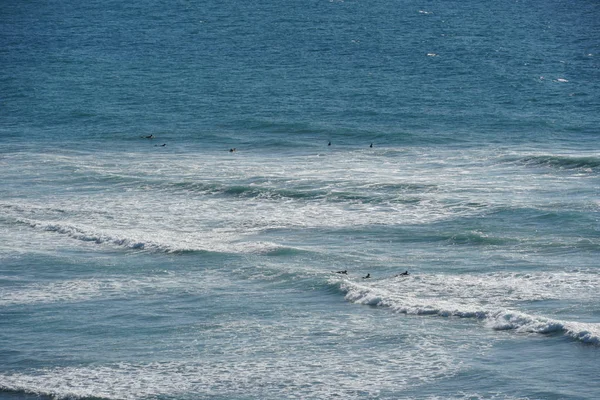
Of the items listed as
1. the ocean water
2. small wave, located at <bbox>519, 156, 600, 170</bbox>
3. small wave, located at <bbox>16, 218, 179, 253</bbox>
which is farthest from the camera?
small wave, located at <bbox>519, 156, 600, 170</bbox>

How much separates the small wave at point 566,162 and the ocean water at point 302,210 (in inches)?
6.8

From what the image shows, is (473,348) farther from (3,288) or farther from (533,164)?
(533,164)

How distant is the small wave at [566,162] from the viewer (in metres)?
59.7

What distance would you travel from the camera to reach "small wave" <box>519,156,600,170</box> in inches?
2349

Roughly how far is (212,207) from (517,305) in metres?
21.3

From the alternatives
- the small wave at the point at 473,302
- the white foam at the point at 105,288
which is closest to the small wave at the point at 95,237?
the white foam at the point at 105,288

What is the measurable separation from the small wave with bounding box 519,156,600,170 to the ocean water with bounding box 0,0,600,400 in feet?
0.57

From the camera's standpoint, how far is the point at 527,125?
240ft

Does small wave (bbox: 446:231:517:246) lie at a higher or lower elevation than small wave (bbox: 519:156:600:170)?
lower

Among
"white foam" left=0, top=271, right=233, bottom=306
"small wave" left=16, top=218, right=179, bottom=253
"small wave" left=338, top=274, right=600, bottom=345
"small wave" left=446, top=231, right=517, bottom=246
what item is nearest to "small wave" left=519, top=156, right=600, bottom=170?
"small wave" left=446, top=231, right=517, bottom=246

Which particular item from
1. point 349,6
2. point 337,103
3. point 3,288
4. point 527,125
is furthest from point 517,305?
point 349,6

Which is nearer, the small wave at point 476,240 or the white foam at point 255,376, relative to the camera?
the white foam at point 255,376

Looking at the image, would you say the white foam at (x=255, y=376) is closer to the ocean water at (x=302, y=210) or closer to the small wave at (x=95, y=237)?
the ocean water at (x=302, y=210)

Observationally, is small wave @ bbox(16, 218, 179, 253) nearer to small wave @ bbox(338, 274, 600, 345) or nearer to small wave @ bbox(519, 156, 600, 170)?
small wave @ bbox(338, 274, 600, 345)
